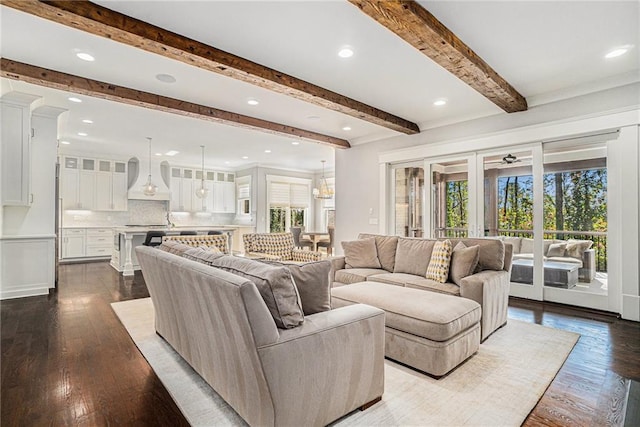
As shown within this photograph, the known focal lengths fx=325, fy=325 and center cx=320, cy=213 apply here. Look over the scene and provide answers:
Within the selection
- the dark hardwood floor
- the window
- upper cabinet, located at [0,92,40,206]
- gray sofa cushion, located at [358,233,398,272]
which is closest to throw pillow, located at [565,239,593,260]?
the dark hardwood floor

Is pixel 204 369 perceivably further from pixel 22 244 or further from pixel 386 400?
pixel 22 244

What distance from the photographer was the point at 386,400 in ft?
6.52

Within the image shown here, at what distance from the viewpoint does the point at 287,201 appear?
10.5 meters

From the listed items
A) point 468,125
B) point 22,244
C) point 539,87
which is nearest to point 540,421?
point 539,87

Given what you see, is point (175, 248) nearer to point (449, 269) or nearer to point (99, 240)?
point (449, 269)

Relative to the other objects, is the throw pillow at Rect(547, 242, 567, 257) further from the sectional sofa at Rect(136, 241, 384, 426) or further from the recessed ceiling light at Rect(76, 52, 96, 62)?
the recessed ceiling light at Rect(76, 52, 96, 62)

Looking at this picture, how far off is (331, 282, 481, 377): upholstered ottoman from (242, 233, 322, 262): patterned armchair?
3.00 m

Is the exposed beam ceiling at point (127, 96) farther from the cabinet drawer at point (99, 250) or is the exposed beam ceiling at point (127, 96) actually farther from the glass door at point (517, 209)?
the cabinet drawer at point (99, 250)

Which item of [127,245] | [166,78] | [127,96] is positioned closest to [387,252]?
[166,78]

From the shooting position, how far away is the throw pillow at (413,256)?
12.0 ft

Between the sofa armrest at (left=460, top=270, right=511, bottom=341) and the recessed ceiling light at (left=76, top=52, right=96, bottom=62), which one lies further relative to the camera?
the recessed ceiling light at (left=76, top=52, right=96, bottom=62)

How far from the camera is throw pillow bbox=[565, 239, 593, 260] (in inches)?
162

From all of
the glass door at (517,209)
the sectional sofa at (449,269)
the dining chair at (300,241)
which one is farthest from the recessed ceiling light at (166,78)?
the dining chair at (300,241)

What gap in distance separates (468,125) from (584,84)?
1.45 m
